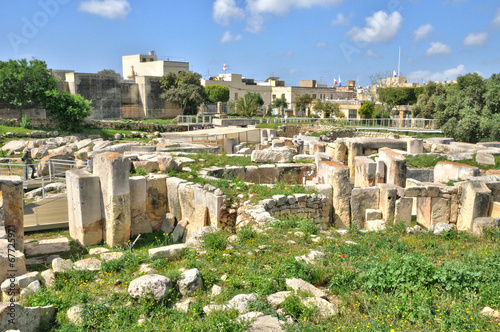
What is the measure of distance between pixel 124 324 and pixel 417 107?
135 feet

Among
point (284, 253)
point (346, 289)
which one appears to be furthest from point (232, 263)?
point (346, 289)

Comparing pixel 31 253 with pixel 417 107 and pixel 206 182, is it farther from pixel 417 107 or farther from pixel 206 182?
pixel 417 107

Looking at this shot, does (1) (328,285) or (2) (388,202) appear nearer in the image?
(1) (328,285)

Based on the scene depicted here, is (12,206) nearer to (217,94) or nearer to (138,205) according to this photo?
(138,205)

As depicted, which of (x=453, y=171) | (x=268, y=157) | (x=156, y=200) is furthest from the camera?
(x=268, y=157)

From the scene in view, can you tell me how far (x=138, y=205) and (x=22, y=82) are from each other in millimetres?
26124

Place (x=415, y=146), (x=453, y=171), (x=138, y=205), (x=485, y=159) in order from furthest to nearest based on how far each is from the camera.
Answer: (x=415, y=146) → (x=485, y=159) → (x=453, y=171) → (x=138, y=205)

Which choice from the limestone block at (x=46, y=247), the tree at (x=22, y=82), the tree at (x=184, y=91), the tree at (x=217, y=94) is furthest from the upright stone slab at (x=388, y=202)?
the tree at (x=217, y=94)

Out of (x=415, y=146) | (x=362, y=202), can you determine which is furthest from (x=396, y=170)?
(x=415, y=146)

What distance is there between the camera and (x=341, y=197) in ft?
34.3

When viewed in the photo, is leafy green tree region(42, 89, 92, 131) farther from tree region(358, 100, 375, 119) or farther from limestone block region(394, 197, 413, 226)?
tree region(358, 100, 375, 119)

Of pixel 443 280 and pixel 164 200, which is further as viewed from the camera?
pixel 164 200

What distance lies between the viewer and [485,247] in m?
7.36

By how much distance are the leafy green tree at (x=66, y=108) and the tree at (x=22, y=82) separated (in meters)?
0.86
